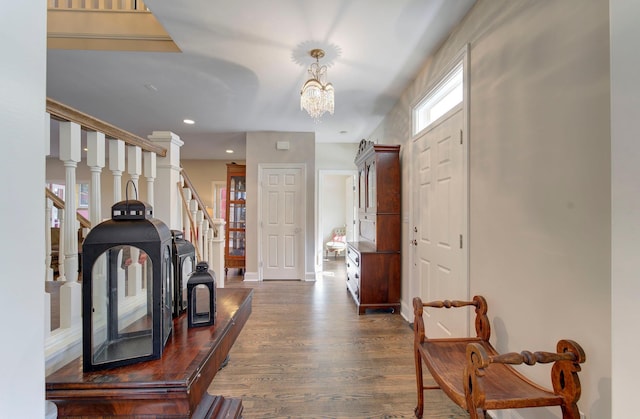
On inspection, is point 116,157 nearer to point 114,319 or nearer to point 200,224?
point 114,319

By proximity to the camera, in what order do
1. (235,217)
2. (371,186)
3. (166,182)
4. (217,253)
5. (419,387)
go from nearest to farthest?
(166,182) < (419,387) < (217,253) < (371,186) < (235,217)

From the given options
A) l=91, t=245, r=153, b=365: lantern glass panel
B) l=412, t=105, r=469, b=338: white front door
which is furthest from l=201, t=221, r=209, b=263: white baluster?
l=412, t=105, r=469, b=338: white front door

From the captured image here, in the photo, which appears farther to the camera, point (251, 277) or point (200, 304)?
point (251, 277)

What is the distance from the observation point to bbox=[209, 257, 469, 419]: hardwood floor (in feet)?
5.68

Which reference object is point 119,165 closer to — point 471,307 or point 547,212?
point 547,212

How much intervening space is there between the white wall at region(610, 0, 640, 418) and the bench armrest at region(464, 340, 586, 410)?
1.15ft

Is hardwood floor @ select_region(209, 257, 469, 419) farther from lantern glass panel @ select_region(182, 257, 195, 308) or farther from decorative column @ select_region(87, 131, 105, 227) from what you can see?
decorative column @ select_region(87, 131, 105, 227)

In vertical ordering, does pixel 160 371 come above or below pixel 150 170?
below

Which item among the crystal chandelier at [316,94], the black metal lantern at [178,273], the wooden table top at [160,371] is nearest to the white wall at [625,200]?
the wooden table top at [160,371]

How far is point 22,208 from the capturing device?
43cm

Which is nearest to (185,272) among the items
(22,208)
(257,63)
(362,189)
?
(22,208)

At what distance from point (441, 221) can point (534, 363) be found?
137cm

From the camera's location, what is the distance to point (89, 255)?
2.53 feet

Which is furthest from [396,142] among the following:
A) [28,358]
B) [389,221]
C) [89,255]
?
[28,358]
